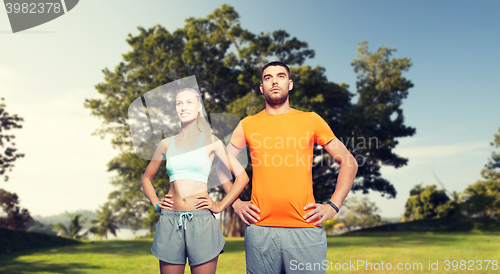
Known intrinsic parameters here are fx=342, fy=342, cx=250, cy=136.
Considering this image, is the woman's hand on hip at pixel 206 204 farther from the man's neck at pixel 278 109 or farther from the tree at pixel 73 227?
the tree at pixel 73 227

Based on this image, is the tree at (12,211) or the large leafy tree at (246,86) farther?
the tree at (12,211)

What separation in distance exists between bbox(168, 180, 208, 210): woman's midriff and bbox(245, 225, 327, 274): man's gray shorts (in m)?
0.63

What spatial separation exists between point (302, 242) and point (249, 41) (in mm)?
20240

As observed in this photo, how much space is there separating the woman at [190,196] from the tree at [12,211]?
30653 mm

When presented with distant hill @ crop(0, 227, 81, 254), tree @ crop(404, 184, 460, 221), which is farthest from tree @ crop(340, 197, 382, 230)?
distant hill @ crop(0, 227, 81, 254)

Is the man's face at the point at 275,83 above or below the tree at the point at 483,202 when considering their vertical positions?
above

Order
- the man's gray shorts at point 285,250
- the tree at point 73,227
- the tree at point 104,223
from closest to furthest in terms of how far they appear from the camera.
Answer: the man's gray shorts at point 285,250 → the tree at point 73,227 → the tree at point 104,223

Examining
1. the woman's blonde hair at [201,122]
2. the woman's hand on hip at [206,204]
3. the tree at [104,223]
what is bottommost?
the tree at [104,223]

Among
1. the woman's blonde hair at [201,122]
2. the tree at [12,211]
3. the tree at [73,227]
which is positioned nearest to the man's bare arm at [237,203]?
the woman's blonde hair at [201,122]

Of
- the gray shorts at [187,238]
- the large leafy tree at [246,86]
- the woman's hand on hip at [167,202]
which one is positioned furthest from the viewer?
the large leafy tree at [246,86]

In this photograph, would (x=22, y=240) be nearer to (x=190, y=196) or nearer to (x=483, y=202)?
(x=190, y=196)

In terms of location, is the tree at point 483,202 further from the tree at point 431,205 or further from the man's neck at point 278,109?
the man's neck at point 278,109

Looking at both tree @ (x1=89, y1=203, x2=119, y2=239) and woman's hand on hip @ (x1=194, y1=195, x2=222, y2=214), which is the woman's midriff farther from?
tree @ (x1=89, y1=203, x2=119, y2=239)

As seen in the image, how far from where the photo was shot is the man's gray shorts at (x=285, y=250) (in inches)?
112
